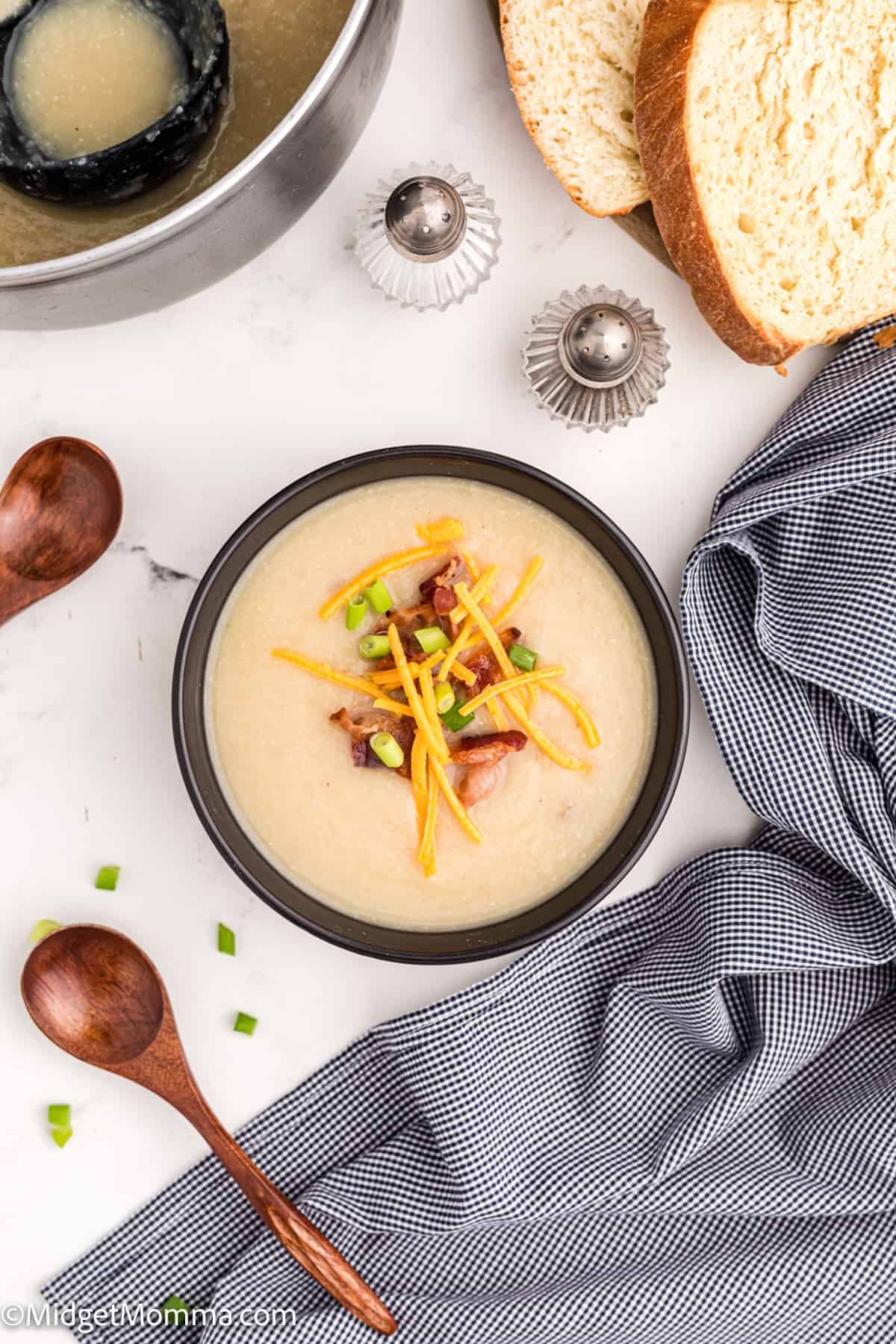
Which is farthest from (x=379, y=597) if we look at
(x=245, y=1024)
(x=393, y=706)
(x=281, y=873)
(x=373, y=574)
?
(x=245, y=1024)

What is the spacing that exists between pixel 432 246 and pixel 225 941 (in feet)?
3.38

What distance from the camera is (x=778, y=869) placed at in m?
1.66

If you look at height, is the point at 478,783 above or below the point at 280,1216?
above

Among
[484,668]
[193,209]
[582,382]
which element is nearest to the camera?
[193,209]

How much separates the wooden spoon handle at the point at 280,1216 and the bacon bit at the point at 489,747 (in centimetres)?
62

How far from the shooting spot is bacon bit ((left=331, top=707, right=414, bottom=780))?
1.50 metres

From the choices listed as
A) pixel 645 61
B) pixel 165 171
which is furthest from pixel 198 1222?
pixel 645 61

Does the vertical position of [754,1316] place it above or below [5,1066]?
below

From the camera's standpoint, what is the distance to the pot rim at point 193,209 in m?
1.20

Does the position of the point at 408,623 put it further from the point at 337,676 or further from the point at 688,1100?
the point at 688,1100

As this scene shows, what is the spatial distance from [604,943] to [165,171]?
122 centimetres

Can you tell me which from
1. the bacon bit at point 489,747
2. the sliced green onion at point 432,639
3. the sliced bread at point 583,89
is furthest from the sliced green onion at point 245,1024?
the sliced bread at point 583,89

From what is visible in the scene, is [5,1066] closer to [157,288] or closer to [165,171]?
[157,288]

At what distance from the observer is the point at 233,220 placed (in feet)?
4.33
